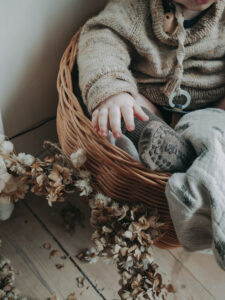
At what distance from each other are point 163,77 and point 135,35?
14cm

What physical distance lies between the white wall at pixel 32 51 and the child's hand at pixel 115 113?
0.28 m

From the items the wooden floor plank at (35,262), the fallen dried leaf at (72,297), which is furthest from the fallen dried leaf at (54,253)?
the fallen dried leaf at (72,297)

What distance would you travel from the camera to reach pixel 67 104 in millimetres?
717

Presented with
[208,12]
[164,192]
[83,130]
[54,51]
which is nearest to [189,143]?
[164,192]

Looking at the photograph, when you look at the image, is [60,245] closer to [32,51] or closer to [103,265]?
[103,265]

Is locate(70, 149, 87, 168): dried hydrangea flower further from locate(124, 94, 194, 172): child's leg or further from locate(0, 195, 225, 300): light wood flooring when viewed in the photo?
locate(0, 195, 225, 300): light wood flooring

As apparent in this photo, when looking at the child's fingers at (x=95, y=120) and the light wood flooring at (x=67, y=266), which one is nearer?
the child's fingers at (x=95, y=120)

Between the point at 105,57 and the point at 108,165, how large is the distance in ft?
0.86

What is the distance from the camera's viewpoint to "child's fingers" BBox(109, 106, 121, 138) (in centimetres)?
63

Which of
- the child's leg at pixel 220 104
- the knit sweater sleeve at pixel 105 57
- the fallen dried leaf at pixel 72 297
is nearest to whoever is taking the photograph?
the knit sweater sleeve at pixel 105 57

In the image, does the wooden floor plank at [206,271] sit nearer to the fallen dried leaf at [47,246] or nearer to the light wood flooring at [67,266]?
the light wood flooring at [67,266]

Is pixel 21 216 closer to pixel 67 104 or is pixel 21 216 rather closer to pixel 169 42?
pixel 67 104

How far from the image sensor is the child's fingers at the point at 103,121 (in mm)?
630

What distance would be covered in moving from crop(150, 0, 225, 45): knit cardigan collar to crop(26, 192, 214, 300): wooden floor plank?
0.56 meters
